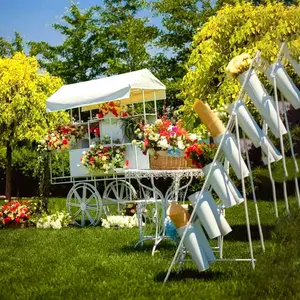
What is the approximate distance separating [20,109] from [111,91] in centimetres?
727

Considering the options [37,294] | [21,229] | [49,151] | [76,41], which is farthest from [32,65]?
[37,294]

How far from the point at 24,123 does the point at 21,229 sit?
692 cm

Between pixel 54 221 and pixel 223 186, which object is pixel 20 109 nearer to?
pixel 54 221

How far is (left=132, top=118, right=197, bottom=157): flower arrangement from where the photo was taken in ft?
24.5

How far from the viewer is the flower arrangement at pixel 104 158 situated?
9.91 m

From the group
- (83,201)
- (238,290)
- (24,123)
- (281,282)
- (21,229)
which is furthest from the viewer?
(24,123)

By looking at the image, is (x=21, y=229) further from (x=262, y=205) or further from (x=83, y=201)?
(x=262, y=205)

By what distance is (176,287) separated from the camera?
459 centimetres

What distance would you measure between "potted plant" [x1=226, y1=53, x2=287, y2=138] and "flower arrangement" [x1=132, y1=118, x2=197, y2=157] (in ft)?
8.43

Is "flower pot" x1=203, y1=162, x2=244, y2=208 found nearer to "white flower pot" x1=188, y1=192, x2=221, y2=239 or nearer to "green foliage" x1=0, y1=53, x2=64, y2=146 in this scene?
"white flower pot" x1=188, y1=192, x2=221, y2=239

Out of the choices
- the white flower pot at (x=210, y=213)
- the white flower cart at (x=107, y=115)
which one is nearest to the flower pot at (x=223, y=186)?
the white flower pot at (x=210, y=213)

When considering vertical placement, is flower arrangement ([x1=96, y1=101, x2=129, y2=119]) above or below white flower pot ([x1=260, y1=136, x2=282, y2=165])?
above

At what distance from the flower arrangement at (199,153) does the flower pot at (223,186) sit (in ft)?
7.40

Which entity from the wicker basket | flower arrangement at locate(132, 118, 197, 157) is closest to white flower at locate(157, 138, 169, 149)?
flower arrangement at locate(132, 118, 197, 157)
